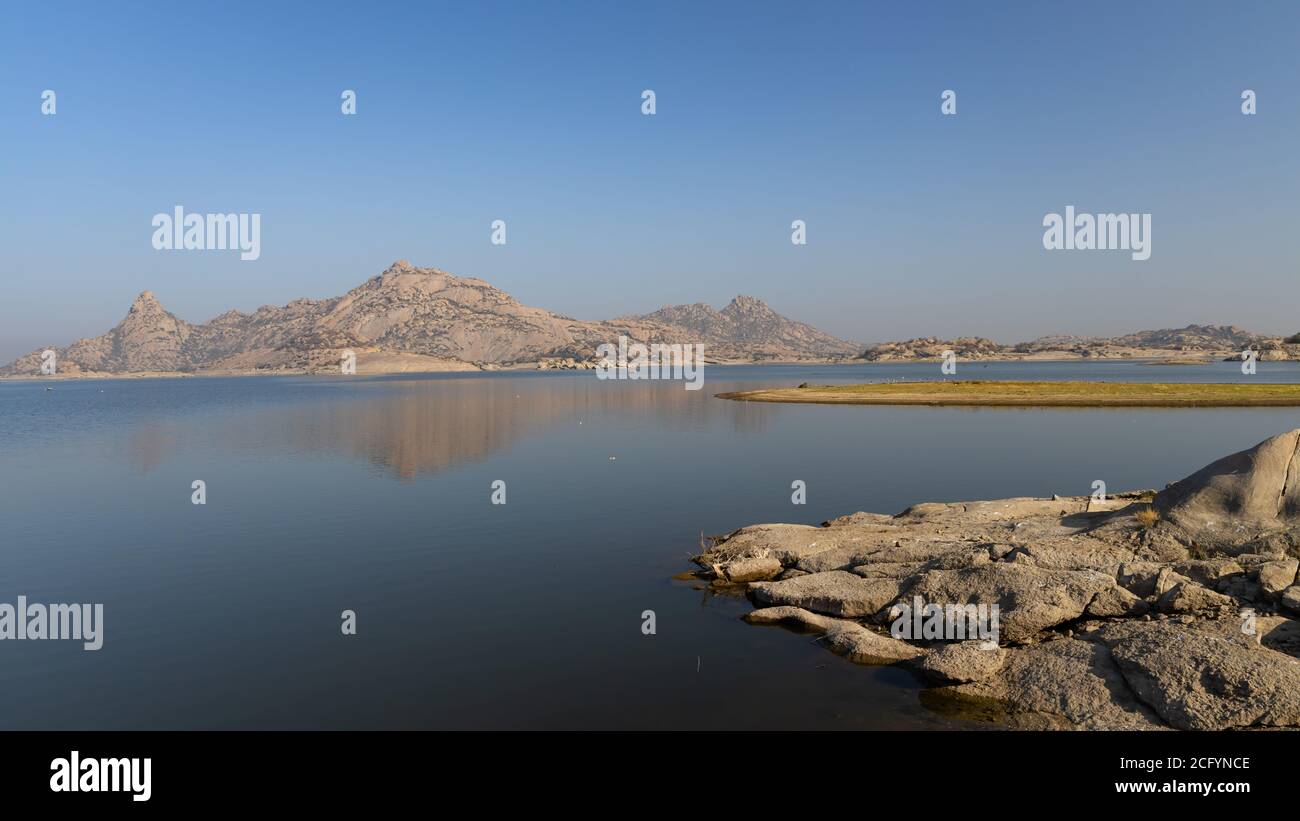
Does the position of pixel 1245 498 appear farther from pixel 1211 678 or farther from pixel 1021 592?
pixel 1211 678

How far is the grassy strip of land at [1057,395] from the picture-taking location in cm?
9088

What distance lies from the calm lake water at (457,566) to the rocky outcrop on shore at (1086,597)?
1701 mm

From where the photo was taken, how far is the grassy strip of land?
9088 cm

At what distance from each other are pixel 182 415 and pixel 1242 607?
383 feet

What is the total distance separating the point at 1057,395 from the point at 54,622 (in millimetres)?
109508

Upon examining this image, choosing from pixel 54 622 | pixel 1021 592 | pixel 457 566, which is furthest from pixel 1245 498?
pixel 54 622

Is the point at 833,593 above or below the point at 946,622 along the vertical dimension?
above

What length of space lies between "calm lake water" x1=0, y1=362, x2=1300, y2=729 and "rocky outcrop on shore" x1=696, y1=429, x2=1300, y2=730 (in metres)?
1.70
